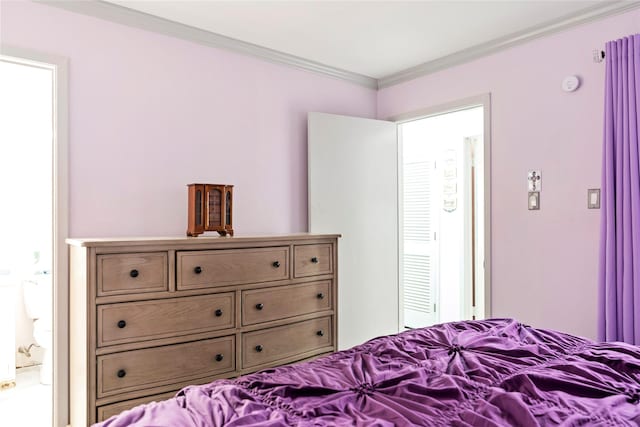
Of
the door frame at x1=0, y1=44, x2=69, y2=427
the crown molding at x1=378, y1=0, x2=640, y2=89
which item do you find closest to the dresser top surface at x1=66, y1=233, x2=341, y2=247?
the door frame at x1=0, y1=44, x2=69, y2=427

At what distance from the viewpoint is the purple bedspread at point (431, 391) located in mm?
1119

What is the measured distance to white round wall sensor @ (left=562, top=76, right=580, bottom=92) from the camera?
2.91 m

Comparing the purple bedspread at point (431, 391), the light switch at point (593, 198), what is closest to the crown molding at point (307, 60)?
the light switch at point (593, 198)

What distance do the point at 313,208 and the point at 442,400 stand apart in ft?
8.29

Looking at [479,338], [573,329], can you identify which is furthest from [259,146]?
[573,329]

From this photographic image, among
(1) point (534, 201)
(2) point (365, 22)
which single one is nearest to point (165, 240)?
(2) point (365, 22)

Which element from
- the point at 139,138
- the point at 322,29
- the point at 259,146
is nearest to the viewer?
the point at 139,138

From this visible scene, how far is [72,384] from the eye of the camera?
253 centimetres

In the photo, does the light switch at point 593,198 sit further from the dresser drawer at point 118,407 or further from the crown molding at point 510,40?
the dresser drawer at point 118,407

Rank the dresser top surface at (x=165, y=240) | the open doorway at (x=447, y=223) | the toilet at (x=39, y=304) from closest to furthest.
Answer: the dresser top surface at (x=165, y=240), the toilet at (x=39, y=304), the open doorway at (x=447, y=223)

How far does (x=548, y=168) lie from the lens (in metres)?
3.07

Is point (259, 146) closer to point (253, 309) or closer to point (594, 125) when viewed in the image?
point (253, 309)

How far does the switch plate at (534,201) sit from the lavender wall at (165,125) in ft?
5.59

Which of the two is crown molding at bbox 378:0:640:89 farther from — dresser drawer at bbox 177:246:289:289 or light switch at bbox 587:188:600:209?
dresser drawer at bbox 177:246:289:289
